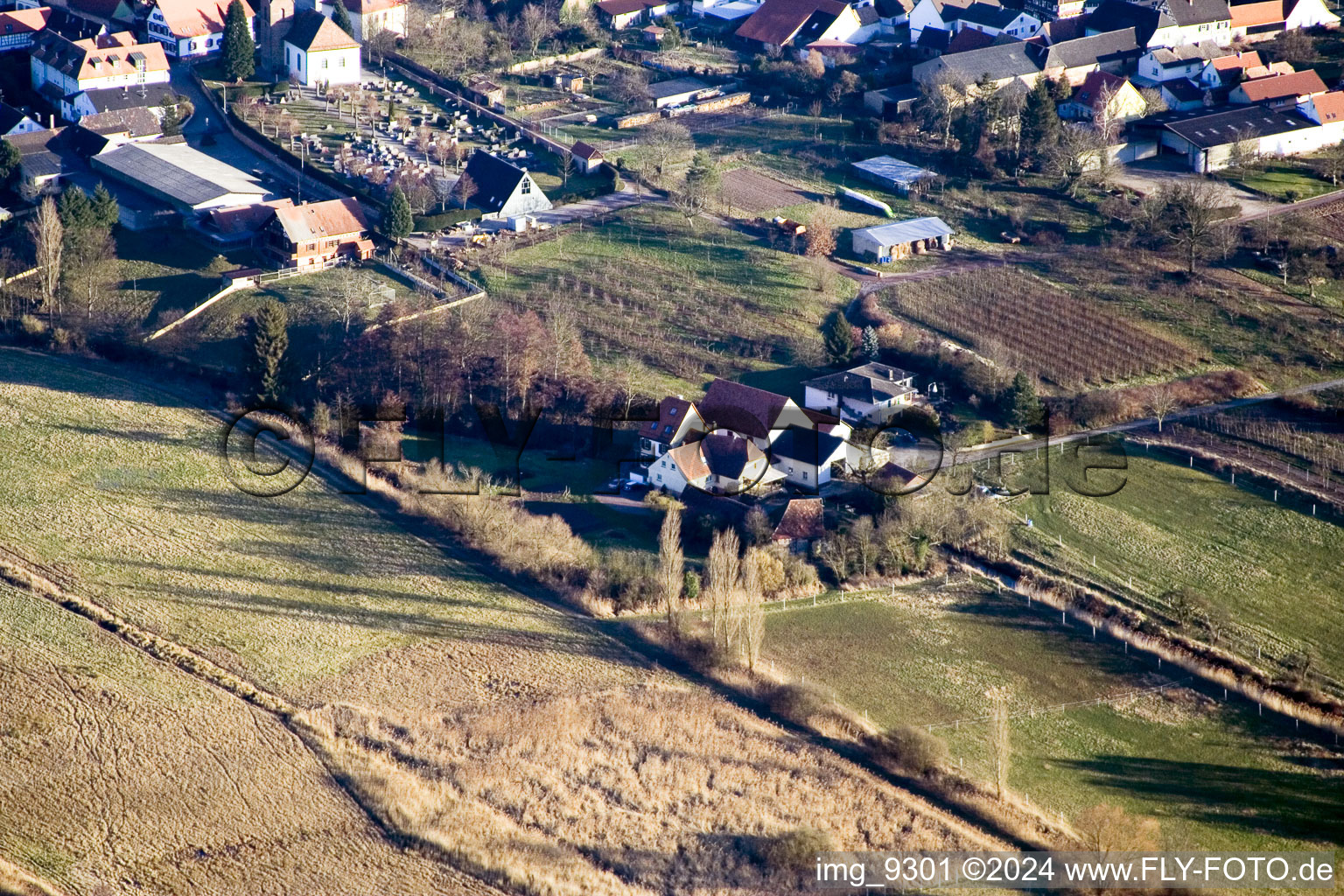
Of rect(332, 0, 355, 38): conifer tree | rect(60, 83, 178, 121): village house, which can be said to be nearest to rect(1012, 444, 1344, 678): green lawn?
rect(60, 83, 178, 121): village house

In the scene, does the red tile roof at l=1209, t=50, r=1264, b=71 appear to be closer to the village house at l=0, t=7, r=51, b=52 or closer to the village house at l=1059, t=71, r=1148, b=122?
the village house at l=1059, t=71, r=1148, b=122

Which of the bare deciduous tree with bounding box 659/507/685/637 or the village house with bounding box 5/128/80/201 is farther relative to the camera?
the village house with bounding box 5/128/80/201

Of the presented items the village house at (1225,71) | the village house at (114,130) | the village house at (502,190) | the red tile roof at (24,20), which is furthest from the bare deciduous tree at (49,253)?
the village house at (1225,71)

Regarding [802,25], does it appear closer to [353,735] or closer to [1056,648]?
[1056,648]

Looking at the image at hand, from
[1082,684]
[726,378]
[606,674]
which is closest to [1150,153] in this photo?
[726,378]

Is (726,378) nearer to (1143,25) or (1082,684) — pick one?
(1082,684)

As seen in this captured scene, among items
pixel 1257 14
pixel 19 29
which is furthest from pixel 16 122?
pixel 1257 14
